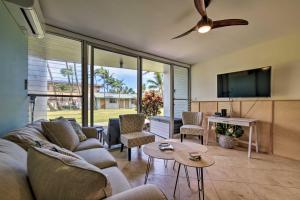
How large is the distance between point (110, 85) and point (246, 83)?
3052mm

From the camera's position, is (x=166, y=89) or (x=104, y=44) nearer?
(x=104, y=44)

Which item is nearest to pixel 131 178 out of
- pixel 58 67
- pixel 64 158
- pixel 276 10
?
pixel 64 158

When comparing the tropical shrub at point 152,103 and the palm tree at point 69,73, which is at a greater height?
the palm tree at point 69,73

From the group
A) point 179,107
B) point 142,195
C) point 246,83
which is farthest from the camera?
point 179,107

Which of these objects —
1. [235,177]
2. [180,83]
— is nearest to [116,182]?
[235,177]

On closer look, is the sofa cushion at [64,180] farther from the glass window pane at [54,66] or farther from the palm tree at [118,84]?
the palm tree at [118,84]

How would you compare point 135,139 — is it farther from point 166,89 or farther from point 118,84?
point 166,89

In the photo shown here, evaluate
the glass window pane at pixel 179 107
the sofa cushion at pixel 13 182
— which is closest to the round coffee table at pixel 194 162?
the sofa cushion at pixel 13 182

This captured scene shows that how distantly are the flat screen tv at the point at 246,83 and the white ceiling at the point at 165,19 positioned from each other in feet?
2.22

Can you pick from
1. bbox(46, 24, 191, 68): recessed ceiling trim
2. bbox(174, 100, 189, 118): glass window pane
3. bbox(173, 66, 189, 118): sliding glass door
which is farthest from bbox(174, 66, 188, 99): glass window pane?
bbox(46, 24, 191, 68): recessed ceiling trim

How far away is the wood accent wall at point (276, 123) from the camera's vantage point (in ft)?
9.67

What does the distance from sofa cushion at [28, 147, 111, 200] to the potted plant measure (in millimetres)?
3460

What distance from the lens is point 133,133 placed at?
3.18 metres

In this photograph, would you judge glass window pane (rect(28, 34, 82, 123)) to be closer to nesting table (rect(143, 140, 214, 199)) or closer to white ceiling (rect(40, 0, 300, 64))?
white ceiling (rect(40, 0, 300, 64))
